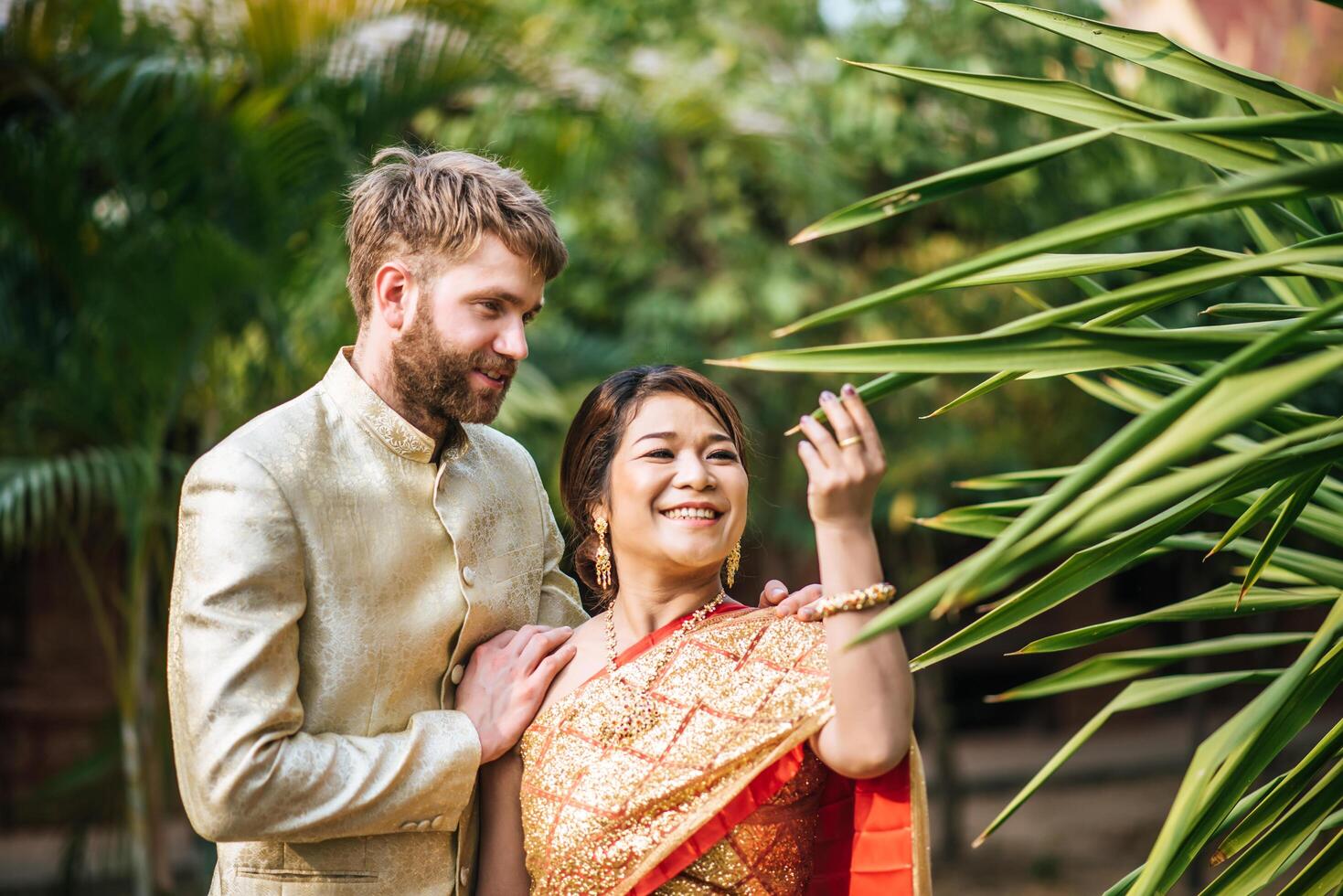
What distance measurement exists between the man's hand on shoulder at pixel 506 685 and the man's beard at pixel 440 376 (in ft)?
1.21

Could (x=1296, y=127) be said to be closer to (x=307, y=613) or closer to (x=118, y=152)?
(x=307, y=613)

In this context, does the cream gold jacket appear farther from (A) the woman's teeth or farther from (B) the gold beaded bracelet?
(B) the gold beaded bracelet

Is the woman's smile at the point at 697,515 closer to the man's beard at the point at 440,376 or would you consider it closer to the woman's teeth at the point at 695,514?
the woman's teeth at the point at 695,514

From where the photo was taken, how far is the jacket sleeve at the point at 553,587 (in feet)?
7.52

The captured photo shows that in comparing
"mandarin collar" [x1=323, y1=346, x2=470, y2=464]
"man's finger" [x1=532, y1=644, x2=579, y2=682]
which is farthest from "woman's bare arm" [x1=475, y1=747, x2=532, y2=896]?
"mandarin collar" [x1=323, y1=346, x2=470, y2=464]

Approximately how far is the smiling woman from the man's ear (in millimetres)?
374

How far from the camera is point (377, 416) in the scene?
1985mm

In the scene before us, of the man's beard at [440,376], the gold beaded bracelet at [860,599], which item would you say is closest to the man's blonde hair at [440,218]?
the man's beard at [440,376]

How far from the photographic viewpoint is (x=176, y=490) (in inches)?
164

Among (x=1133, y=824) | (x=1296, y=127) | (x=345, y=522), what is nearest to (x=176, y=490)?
(x=345, y=522)

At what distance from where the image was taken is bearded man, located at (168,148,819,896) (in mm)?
1769

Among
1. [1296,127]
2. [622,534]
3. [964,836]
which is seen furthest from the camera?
[964,836]

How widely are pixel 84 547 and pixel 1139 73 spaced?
612 centimetres

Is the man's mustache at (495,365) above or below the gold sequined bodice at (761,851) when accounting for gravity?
above
